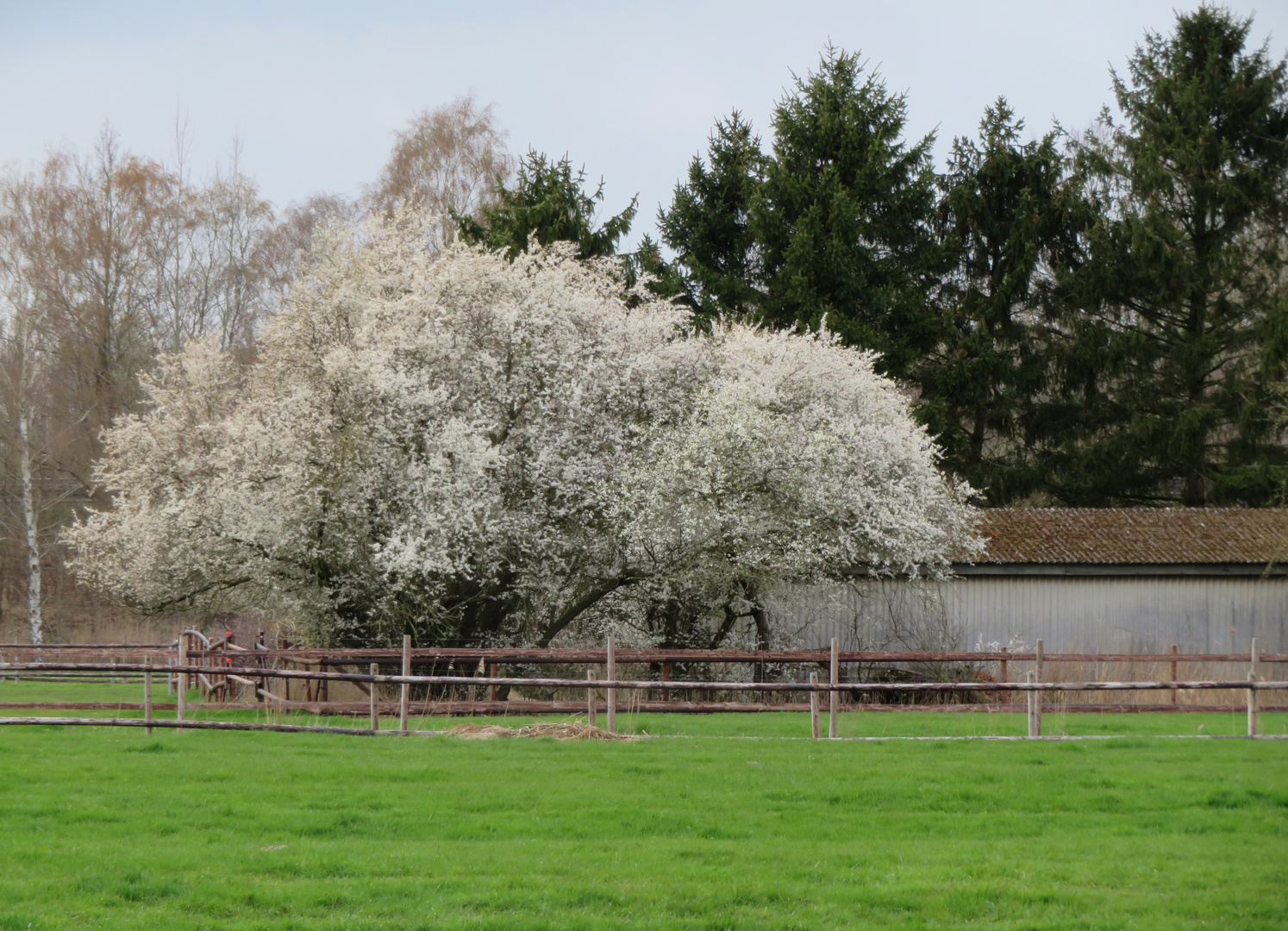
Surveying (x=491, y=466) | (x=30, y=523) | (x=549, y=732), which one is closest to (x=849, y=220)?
(x=491, y=466)

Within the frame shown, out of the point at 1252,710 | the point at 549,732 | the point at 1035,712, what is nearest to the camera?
the point at 549,732

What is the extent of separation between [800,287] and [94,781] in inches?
933

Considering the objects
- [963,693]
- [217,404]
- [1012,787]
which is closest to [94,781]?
[1012,787]

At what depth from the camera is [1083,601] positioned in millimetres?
23781

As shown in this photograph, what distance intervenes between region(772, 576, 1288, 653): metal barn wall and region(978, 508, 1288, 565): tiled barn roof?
1.63 ft

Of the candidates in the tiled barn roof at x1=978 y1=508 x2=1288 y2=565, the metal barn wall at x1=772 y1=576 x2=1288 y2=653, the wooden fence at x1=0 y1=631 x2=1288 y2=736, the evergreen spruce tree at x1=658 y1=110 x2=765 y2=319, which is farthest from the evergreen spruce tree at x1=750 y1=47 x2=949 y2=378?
the wooden fence at x1=0 y1=631 x2=1288 y2=736

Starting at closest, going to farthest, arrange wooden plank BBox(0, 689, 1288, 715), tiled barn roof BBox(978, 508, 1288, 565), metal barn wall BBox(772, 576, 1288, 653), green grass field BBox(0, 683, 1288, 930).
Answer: green grass field BBox(0, 683, 1288, 930), wooden plank BBox(0, 689, 1288, 715), metal barn wall BBox(772, 576, 1288, 653), tiled barn roof BBox(978, 508, 1288, 565)

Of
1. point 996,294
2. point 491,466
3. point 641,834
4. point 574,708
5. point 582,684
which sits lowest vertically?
point 574,708

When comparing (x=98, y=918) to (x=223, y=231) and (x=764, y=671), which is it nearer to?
(x=764, y=671)

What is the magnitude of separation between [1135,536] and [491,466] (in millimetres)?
14312

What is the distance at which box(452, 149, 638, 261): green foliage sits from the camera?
103ft

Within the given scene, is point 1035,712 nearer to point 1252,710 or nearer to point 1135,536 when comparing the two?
point 1252,710

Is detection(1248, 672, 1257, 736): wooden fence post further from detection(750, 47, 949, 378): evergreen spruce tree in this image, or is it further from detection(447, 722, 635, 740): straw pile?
detection(750, 47, 949, 378): evergreen spruce tree

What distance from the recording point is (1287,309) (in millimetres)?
29703
